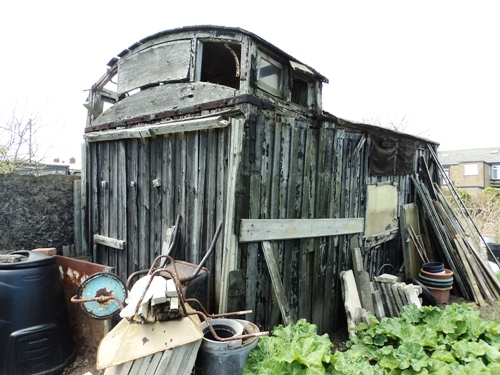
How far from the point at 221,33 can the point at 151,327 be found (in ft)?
10.6

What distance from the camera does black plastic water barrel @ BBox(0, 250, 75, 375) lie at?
9.37 feet

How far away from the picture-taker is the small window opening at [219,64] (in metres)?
4.34

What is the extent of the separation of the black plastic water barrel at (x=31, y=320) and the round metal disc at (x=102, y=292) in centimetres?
82

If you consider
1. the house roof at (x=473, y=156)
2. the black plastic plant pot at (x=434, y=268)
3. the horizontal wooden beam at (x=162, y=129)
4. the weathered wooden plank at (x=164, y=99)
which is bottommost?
Result: the black plastic plant pot at (x=434, y=268)

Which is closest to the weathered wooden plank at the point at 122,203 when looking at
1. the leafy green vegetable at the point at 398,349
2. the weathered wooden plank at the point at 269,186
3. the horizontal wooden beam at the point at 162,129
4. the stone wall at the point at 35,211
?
the horizontal wooden beam at the point at 162,129

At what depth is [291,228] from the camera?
3779mm

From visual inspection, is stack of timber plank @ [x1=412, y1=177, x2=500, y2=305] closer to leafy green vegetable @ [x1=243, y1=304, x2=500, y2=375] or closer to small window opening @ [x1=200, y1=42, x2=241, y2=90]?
leafy green vegetable @ [x1=243, y1=304, x2=500, y2=375]

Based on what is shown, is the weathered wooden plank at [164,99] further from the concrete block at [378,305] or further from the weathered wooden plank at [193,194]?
the concrete block at [378,305]

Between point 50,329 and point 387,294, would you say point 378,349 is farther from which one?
point 50,329

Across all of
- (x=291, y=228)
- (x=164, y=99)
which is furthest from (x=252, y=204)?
(x=164, y=99)

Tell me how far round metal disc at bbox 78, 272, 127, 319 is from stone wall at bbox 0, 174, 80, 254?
292 centimetres

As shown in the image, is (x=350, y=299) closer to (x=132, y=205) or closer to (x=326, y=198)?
(x=326, y=198)

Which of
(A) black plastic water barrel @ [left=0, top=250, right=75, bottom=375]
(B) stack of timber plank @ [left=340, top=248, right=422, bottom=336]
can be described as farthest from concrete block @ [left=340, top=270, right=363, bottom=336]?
(A) black plastic water barrel @ [left=0, top=250, right=75, bottom=375]

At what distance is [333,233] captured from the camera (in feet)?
14.7
